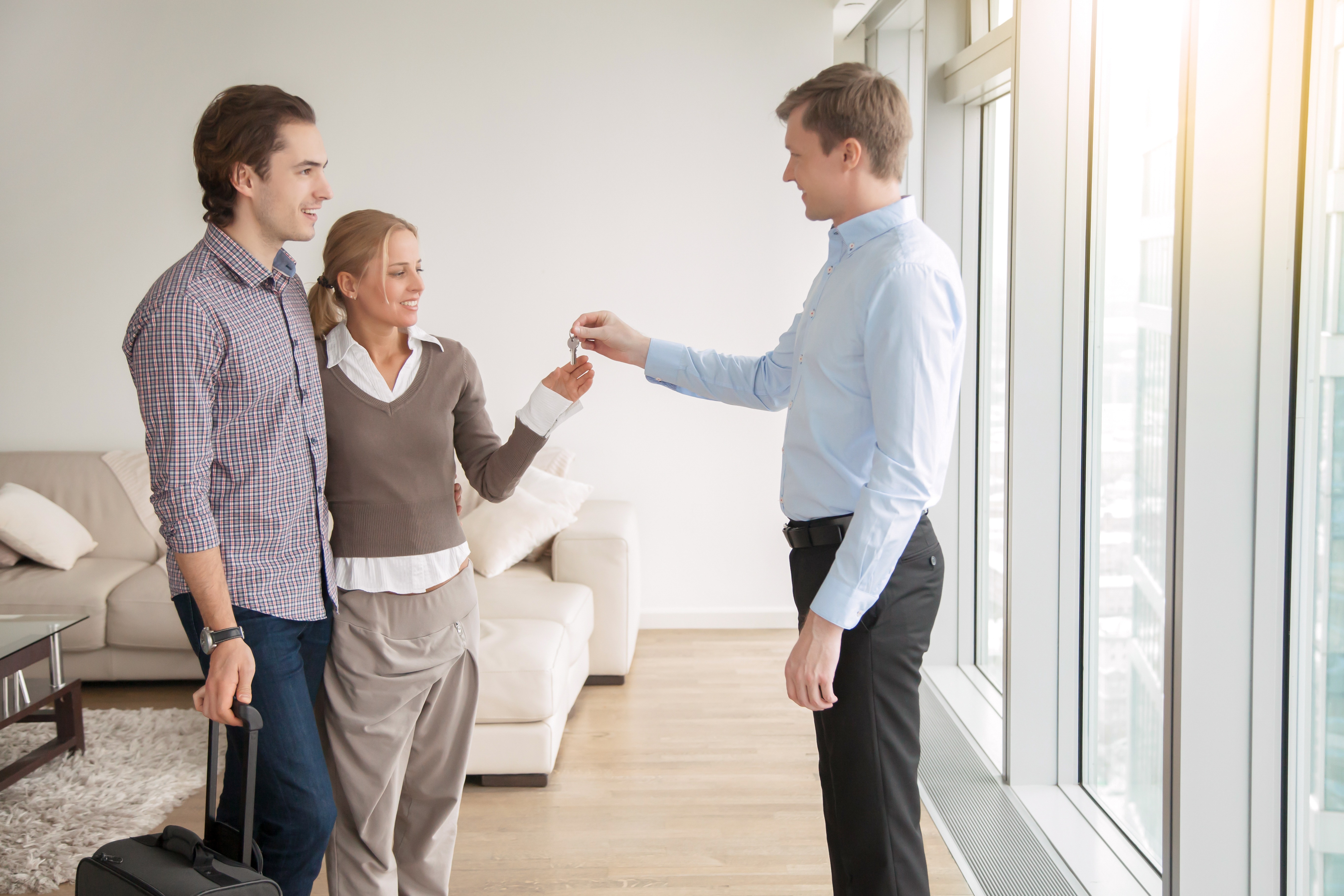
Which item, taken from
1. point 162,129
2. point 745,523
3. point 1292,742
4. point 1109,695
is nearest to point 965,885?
point 1109,695

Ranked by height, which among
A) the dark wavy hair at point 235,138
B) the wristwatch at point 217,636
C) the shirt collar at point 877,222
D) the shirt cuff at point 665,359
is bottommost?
the wristwatch at point 217,636

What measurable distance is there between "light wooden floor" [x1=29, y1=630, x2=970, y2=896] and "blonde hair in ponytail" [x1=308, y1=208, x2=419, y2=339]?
53.8 inches

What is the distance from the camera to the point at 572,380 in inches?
74.2

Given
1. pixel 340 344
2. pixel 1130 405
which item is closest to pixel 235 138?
pixel 340 344

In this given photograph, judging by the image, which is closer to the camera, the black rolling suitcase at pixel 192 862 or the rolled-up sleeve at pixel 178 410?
the black rolling suitcase at pixel 192 862

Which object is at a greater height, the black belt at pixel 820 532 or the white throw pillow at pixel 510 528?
the black belt at pixel 820 532

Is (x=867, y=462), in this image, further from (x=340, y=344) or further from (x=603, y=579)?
(x=603, y=579)

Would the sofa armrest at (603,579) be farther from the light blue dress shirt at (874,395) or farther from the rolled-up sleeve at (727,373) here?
the light blue dress shirt at (874,395)

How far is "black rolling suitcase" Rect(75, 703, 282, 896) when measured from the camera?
1.25 m

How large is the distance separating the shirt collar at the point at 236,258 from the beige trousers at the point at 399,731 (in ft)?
1.83

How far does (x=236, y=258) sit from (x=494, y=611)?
192 cm

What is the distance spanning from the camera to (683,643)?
4195 mm

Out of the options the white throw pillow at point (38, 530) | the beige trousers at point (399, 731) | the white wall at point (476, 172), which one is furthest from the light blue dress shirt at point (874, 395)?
the white throw pillow at point (38, 530)

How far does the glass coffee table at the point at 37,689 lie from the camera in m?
2.70
